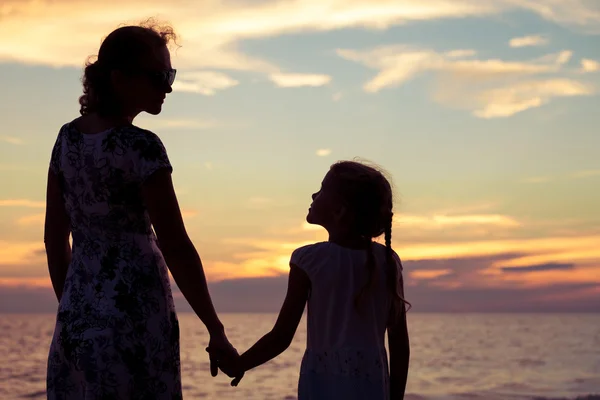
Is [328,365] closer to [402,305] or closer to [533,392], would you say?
[402,305]

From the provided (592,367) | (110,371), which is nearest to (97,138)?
(110,371)

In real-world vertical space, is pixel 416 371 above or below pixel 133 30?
below

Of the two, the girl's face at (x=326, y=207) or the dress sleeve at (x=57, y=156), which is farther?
the girl's face at (x=326, y=207)

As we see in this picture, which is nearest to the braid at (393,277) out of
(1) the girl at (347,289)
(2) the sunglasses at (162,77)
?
(1) the girl at (347,289)

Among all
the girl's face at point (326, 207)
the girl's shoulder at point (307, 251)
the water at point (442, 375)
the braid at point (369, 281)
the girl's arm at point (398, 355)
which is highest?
the girl's face at point (326, 207)

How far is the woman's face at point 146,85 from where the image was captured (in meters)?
3.29

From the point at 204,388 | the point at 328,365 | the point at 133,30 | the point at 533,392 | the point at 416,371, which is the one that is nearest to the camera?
the point at 133,30

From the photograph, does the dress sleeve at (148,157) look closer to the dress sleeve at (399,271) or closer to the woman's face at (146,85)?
the woman's face at (146,85)

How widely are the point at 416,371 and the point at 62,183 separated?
27.0 m

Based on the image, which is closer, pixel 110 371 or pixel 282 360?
pixel 110 371

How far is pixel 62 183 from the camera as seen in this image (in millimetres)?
3369

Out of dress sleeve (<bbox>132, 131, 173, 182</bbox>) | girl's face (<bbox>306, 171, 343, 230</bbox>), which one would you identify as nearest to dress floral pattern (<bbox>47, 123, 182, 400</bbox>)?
dress sleeve (<bbox>132, 131, 173, 182</bbox>)

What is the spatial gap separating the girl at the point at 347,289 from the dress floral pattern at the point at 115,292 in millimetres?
634

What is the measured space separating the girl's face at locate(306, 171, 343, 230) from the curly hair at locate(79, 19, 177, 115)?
99cm
